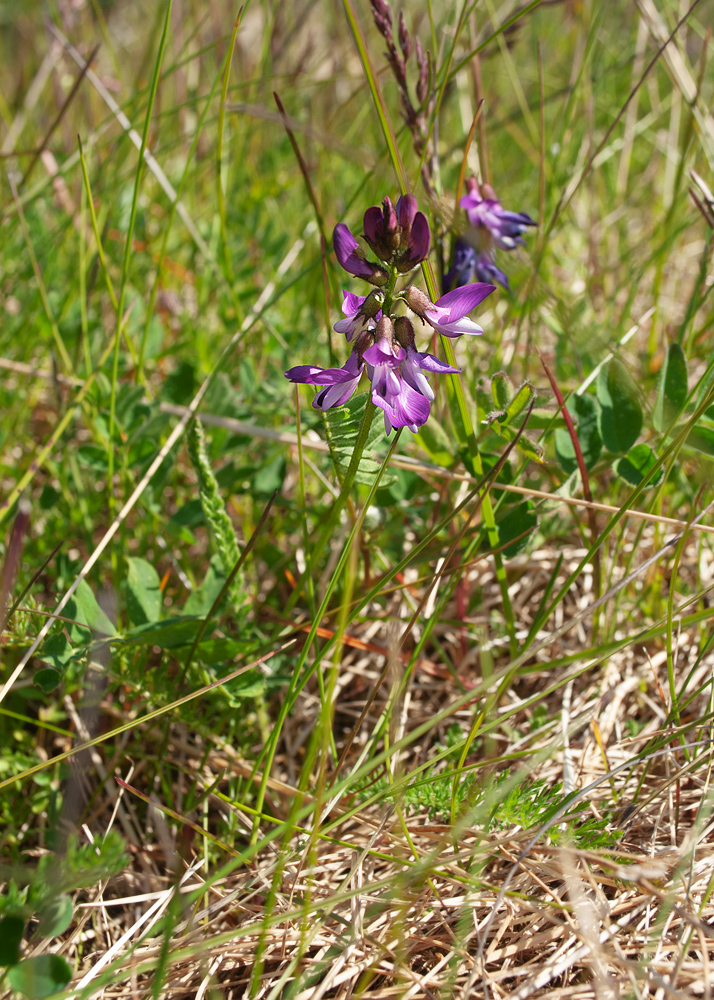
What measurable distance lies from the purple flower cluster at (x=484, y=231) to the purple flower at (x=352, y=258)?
2.09 feet

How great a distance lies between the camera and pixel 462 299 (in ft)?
3.70

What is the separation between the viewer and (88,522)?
183 centimetres

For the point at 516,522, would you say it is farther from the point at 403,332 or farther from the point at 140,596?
the point at 140,596

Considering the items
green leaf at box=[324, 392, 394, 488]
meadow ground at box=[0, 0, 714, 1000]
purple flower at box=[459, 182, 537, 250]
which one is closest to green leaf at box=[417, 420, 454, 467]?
meadow ground at box=[0, 0, 714, 1000]

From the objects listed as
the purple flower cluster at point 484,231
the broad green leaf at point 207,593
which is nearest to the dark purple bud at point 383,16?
the purple flower cluster at point 484,231

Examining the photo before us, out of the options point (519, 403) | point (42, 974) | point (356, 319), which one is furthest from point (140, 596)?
point (519, 403)

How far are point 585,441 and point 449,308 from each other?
70 centimetres

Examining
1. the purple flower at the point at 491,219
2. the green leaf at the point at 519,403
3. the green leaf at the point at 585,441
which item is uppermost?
the purple flower at the point at 491,219

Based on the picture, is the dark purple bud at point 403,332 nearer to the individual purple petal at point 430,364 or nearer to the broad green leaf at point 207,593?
the individual purple petal at point 430,364

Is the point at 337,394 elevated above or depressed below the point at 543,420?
above

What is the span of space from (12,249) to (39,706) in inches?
66.1

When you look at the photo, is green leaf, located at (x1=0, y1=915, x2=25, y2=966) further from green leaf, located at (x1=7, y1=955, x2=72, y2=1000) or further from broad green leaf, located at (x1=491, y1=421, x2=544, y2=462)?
broad green leaf, located at (x1=491, y1=421, x2=544, y2=462)

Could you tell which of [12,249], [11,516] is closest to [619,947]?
[11,516]

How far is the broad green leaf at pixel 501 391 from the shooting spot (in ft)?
4.98
